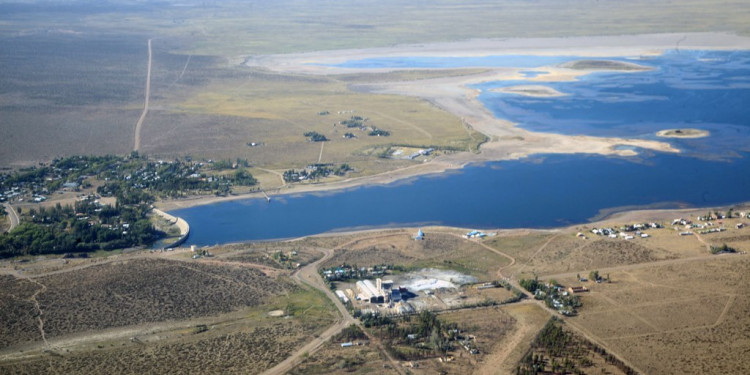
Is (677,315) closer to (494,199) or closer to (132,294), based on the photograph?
(494,199)

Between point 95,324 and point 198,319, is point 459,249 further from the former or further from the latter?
point 95,324

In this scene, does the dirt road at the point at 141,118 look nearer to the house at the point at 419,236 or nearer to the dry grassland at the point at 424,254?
the dry grassland at the point at 424,254

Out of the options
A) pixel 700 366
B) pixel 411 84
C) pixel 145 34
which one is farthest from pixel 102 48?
pixel 700 366

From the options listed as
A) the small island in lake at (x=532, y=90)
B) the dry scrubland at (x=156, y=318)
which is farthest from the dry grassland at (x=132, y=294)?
the small island in lake at (x=532, y=90)

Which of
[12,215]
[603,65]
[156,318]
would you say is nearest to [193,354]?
[156,318]

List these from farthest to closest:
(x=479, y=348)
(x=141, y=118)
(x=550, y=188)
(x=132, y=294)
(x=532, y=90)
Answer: (x=532, y=90) → (x=141, y=118) → (x=550, y=188) → (x=132, y=294) → (x=479, y=348)

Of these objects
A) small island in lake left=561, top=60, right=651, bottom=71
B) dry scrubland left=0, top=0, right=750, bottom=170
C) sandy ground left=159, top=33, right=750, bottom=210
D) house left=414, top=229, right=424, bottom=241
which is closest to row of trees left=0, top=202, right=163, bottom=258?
sandy ground left=159, top=33, right=750, bottom=210

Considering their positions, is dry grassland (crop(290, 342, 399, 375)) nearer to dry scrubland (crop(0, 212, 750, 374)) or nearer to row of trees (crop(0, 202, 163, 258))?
dry scrubland (crop(0, 212, 750, 374))
